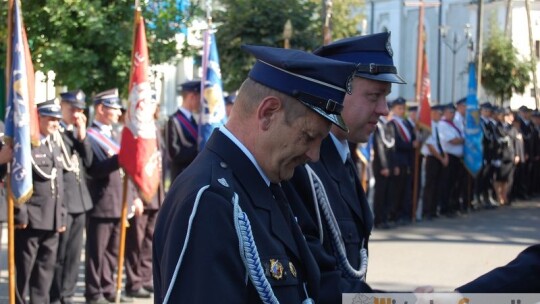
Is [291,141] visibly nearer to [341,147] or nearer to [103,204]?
[341,147]

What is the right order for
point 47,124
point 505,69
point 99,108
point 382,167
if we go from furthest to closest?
point 505,69
point 382,167
point 99,108
point 47,124

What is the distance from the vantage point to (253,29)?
19.6 metres

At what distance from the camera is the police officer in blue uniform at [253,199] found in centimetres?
263

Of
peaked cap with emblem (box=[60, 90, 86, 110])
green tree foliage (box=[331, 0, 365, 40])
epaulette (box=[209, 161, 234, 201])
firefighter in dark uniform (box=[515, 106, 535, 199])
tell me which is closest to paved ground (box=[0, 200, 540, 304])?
peaked cap with emblem (box=[60, 90, 86, 110])

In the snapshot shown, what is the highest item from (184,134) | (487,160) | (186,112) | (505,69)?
(505,69)

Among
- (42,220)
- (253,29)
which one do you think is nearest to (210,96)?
(42,220)

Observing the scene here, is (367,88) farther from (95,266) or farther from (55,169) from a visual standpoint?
(95,266)

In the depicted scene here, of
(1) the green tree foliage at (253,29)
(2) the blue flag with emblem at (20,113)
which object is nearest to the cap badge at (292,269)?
(2) the blue flag with emblem at (20,113)

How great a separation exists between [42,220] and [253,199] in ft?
18.0

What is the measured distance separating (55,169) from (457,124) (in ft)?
36.5

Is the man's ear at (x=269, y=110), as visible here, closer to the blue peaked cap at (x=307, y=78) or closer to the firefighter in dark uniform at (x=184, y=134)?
the blue peaked cap at (x=307, y=78)

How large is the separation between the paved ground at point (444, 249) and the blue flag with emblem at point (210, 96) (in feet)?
6.49

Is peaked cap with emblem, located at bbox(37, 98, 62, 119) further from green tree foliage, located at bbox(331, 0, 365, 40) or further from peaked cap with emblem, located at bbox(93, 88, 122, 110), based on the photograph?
green tree foliage, located at bbox(331, 0, 365, 40)

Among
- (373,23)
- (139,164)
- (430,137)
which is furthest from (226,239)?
(373,23)
